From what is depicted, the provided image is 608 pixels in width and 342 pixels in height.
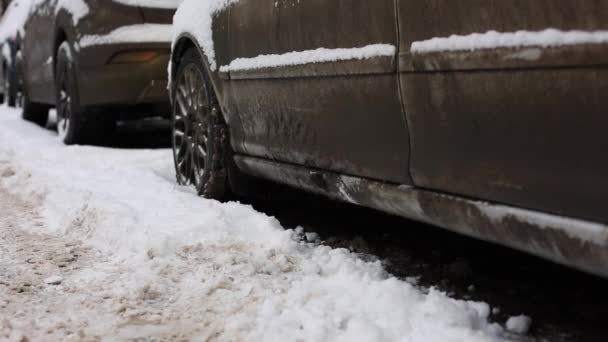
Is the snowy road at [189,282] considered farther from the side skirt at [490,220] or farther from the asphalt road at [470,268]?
the side skirt at [490,220]

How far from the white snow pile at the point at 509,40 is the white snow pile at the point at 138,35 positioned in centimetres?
379

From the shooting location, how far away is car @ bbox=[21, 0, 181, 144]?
570 cm

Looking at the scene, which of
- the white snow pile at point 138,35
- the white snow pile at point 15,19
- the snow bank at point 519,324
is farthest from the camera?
the white snow pile at point 15,19

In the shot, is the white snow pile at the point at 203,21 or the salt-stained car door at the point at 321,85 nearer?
the salt-stained car door at the point at 321,85

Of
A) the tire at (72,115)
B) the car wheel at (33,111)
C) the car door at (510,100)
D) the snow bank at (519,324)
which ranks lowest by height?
the car wheel at (33,111)

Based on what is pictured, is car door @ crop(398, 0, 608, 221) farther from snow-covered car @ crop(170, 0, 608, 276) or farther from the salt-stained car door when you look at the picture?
the salt-stained car door

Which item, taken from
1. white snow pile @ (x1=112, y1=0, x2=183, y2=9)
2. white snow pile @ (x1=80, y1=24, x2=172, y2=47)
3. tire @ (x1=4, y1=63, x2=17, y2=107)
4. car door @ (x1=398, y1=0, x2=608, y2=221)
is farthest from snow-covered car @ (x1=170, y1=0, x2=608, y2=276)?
tire @ (x1=4, y1=63, x2=17, y2=107)

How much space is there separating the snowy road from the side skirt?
0.88 ft

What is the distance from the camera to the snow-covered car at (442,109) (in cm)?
179

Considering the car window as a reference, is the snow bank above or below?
below

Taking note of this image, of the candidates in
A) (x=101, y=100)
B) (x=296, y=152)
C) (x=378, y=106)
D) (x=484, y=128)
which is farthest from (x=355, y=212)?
(x=101, y=100)

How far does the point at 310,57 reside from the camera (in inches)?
112

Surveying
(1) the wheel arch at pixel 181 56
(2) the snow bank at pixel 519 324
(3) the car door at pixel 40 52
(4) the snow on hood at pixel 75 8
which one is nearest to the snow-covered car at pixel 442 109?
(1) the wheel arch at pixel 181 56

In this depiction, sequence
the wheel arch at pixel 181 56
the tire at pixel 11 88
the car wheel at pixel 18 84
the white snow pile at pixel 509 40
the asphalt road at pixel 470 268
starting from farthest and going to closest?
the tire at pixel 11 88, the car wheel at pixel 18 84, the wheel arch at pixel 181 56, the asphalt road at pixel 470 268, the white snow pile at pixel 509 40
